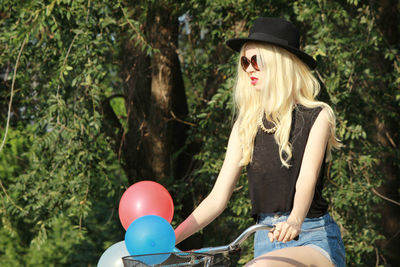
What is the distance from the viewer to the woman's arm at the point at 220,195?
2629mm

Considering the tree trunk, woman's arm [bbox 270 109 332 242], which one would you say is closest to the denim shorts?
woman's arm [bbox 270 109 332 242]

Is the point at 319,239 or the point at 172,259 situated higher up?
the point at 172,259

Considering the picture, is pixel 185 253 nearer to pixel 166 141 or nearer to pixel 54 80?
pixel 54 80

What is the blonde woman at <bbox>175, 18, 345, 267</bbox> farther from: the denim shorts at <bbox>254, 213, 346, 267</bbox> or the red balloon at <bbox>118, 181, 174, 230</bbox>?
the red balloon at <bbox>118, 181, 174, 230</bbox>

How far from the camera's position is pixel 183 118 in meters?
6.12

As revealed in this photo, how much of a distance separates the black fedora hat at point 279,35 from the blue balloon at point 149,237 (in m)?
0.95

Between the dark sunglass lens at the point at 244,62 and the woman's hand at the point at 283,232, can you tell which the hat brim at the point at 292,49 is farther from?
the woman's hand at the point at 283,232

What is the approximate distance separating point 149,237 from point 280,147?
73 cm

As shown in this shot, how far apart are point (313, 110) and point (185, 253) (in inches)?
36.1

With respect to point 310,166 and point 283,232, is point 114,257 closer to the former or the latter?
point 283,232

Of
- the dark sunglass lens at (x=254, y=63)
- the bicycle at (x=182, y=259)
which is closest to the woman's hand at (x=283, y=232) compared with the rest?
the bicycle at (x=182, y=259)

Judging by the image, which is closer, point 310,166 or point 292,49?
point 310,166

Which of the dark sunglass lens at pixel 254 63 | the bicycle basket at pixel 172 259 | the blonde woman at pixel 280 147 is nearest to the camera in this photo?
the bicycle basket at pixel 172 259

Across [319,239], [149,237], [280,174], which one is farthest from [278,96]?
[149,237]
